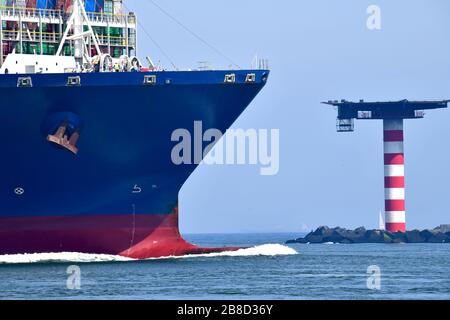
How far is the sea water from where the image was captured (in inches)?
1828

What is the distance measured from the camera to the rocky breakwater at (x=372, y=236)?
118188mm

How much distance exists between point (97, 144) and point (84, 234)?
388 cm

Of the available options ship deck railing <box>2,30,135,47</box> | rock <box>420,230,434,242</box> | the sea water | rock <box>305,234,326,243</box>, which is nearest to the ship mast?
ship deck railing <box>2,30,135,47</box>

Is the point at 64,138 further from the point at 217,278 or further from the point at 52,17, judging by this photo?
the point at 217,278

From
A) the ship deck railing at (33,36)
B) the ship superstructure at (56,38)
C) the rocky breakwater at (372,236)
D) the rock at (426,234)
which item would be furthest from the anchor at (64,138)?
the rock at (426,234)

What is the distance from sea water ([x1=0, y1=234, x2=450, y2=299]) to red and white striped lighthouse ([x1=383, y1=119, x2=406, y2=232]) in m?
49.1

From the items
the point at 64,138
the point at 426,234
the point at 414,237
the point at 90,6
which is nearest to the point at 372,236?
the point at 414,237

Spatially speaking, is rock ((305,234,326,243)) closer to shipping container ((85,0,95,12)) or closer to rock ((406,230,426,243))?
rock ((406,230,426,243))

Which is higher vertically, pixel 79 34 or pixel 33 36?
pixel 79 34

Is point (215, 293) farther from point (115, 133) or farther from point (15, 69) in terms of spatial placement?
point (15, 69)

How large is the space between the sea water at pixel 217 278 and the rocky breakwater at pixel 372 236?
48.3 m

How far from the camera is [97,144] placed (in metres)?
59.6
